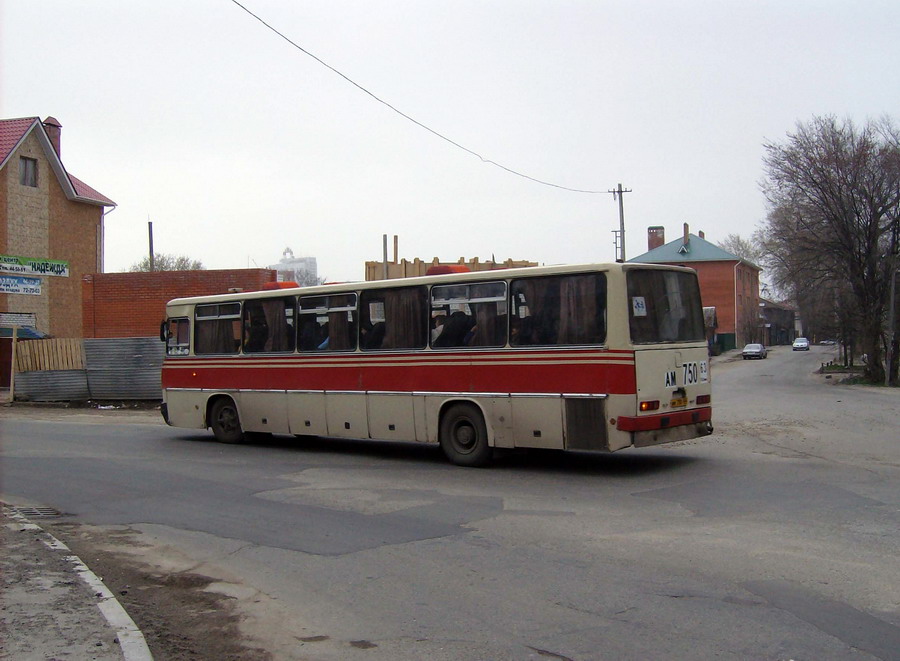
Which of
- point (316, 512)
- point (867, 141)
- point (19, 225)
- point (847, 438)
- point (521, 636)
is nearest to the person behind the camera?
point (521, 636)

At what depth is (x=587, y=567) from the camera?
7.10 m

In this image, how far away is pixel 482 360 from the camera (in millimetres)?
12656

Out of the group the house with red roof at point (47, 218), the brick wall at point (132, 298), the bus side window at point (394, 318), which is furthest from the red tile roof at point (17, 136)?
the bus side window at point (394, 318)

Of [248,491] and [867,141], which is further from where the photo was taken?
[867,141]

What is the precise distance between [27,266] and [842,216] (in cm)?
3190

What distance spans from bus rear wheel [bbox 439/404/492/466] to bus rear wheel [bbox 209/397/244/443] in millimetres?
5139

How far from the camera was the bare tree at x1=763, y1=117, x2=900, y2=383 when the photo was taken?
3588cm

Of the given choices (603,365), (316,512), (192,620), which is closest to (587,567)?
(192,620)

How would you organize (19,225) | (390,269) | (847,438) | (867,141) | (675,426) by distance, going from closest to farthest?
1. (675,426)
2. (847,438)
3. (390,269)
4. (867,141)
5. (19,225)

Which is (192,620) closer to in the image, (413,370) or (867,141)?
(413,370)

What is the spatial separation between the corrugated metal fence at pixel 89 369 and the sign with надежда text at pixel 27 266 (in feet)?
7.50

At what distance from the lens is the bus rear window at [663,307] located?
38.0 ft

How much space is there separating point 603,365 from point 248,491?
16.3ft

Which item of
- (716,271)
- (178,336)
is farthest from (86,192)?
(716,271)
